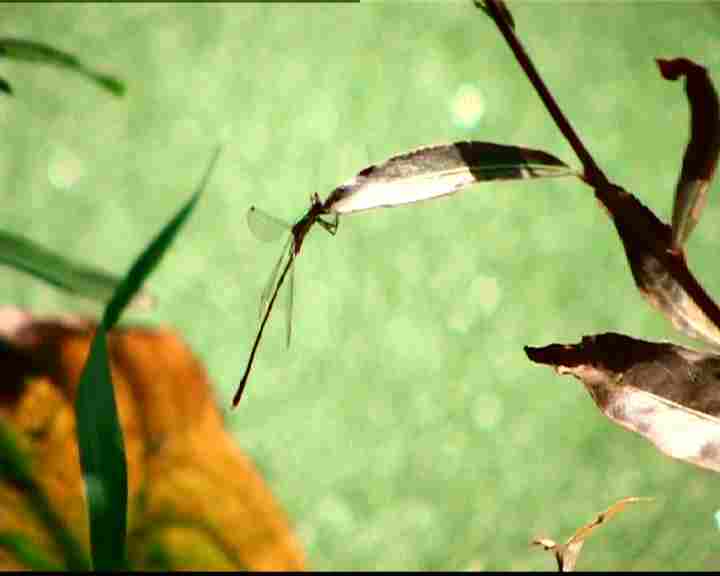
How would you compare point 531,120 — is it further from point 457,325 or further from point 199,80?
point 199,80

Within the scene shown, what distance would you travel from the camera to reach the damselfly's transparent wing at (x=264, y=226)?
1.40 ft

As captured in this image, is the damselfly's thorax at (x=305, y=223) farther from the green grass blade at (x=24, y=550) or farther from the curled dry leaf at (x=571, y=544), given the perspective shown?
the green grass blade at (x=24, y=550)

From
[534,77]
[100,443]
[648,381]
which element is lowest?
[100,443]

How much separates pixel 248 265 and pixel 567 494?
2.05ft

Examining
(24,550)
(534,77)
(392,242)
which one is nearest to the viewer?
(534,77)

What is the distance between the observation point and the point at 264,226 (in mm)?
429

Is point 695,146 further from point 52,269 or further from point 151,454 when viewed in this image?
point 151,454

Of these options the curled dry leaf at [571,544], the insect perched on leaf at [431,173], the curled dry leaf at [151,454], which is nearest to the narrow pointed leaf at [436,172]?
the insect perched on leaf at [431,173]

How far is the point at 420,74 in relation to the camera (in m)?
1.91

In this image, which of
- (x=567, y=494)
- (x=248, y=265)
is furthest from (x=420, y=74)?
(x=567, y=494)

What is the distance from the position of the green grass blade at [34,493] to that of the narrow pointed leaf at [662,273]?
66cm

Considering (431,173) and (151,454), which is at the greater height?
(431,173)

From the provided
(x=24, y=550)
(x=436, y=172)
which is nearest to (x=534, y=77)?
(x=436, y=172)

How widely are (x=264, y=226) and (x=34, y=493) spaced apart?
56 cm
